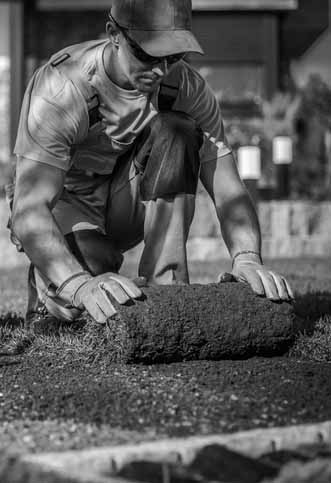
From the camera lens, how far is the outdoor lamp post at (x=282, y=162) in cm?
1208

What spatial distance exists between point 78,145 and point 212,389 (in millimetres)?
1290

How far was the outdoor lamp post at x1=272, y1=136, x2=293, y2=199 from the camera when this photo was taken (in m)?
12.1

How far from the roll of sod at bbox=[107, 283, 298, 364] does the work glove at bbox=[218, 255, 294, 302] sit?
29 millimetres

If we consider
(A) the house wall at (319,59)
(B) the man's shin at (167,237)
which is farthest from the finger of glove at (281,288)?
(A) the house wall at (319,59)

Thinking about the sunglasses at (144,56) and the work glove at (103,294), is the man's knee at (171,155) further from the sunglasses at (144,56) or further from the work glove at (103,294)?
the work glove at (103,294)

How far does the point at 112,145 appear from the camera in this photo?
12.1ft

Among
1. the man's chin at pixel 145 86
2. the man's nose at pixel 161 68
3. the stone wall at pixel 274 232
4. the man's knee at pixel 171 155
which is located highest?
the man's nose at pixel 161 68

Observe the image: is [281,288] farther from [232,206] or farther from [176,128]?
[176,128]

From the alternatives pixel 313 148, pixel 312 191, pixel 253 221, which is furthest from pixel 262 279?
pixel 313 148

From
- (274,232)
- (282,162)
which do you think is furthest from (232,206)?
(282,162)

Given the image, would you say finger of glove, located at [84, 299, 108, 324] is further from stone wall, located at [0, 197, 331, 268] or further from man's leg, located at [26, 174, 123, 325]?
stone wall, located at [0, 197, 331, 268]

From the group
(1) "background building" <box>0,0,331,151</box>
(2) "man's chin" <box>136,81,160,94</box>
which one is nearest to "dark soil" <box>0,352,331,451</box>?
(2) "man's chin" <box>136,81,160,94</box>

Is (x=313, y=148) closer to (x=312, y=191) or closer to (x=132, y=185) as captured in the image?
(x=312, y=191)

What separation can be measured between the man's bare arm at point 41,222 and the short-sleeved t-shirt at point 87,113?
0.06 m
